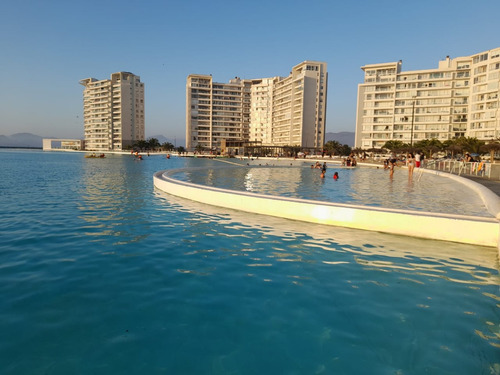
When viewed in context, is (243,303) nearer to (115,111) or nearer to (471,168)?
(471,168)

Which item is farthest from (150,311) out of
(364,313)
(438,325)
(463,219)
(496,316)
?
(463,219)

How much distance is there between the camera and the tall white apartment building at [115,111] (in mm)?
145625

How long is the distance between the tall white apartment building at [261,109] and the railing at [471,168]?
79.4 m

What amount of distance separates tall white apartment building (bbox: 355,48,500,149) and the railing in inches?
1851

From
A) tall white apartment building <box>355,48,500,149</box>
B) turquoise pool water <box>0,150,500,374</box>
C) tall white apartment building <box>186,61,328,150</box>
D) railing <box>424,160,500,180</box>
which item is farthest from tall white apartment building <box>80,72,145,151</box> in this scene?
turquoise pool water <box>0,150,500,374</box>

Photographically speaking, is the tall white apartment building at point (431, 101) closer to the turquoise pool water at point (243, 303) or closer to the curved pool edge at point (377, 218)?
the curved pool edge at point (377, 218)

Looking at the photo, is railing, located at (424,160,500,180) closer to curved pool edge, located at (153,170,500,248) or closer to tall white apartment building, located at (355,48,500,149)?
curved pool edge, located at (153,170,500,248)

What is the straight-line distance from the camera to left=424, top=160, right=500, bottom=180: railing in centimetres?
2330

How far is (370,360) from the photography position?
363 centimetres

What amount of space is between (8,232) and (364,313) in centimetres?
935

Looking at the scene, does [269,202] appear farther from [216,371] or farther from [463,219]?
[216,371]

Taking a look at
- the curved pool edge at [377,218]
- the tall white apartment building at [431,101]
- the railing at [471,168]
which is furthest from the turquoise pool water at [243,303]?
the tall white apartment building at [431,101]

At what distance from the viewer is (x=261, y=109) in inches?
5408

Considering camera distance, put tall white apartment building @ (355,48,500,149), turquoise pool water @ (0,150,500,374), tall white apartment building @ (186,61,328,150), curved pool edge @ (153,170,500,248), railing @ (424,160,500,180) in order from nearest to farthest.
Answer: turquoise pool water @ (0,150,500,374) < curved pool edge @ (153,170,500,248) < railing @ (424,160,500,180) < tall white apartment building @ (355,48,500,149) < tall white apartment building @ (186,61,328,150)
